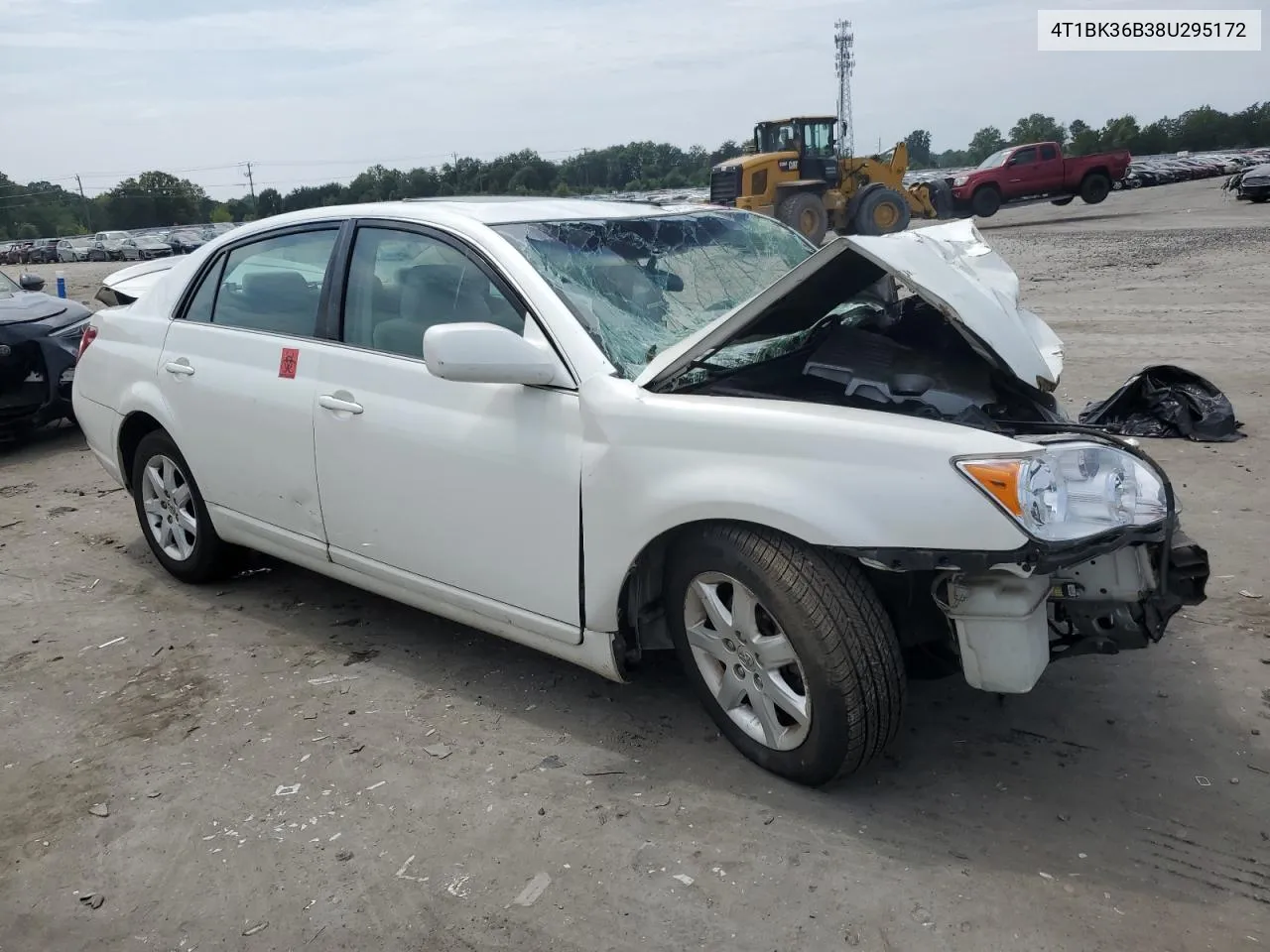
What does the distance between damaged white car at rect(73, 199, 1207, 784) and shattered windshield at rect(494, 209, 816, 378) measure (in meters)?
0.01

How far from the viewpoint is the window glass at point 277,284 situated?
13.0 ft

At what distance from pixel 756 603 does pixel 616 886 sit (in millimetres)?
820

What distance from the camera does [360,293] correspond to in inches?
150

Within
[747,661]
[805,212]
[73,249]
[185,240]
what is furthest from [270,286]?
[73,249]

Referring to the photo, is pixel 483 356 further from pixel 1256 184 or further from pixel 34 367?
pixel 1256 184

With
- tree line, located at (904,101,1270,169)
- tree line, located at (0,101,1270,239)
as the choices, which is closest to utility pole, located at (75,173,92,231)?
tree line, located at (0,101,1270,239)

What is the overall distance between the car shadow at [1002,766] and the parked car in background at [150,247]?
49.8 metres

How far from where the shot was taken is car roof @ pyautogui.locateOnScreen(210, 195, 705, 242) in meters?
3.66

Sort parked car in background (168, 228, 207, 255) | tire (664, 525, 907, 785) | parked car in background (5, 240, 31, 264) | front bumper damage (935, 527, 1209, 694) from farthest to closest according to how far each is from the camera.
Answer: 1. parked car in background (5, 240, 31, 264)
2. parked car in background (168, 228, 207, 255)
3. tire (664, 525, 907, 785)
4. front bumper damage (935, 527, 1209, 694)

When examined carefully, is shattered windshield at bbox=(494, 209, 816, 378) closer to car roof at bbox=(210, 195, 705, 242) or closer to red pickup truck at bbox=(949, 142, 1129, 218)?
car roof at bbox=(210, 195, 705, 242)

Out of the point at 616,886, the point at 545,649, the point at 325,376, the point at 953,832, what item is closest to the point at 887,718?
the point at 953,832

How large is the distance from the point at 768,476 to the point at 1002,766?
1.16 m

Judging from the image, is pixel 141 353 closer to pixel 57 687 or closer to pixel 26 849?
pixel 57 687

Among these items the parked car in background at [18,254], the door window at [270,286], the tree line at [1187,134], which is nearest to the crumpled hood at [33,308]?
the door window at [270,286]
